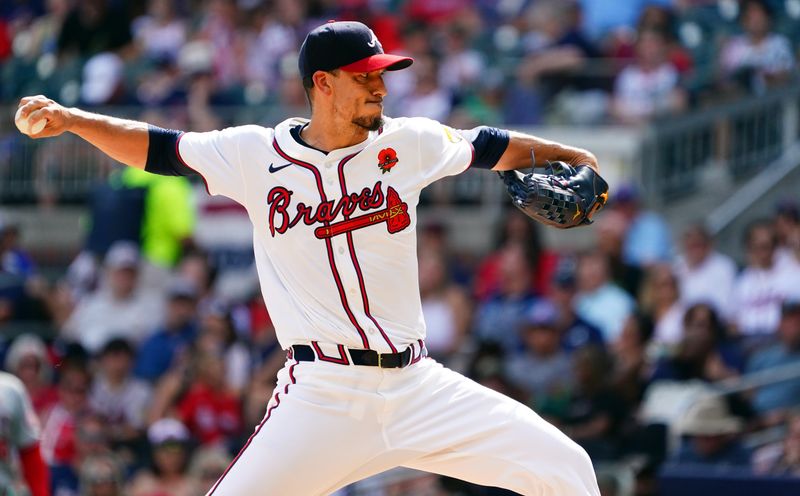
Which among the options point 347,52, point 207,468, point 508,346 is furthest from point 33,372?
point 347,52

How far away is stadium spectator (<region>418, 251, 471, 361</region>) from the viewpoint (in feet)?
35.5

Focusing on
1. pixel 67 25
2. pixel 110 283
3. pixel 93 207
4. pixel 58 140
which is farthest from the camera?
pixel 67 25

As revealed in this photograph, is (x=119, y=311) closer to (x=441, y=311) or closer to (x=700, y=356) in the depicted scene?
(x=441, y=311)

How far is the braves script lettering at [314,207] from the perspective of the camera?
543cm

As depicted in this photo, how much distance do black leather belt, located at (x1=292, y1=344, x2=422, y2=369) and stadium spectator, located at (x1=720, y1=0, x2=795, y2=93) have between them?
7851 millimetres

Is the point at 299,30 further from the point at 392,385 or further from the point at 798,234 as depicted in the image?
the point at 392,385

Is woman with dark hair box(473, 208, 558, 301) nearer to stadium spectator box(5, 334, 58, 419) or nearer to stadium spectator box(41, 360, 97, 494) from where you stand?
stadium spectator box(41, 360, 97, 494)

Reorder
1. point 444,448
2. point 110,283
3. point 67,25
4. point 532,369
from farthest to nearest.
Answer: point 67,25, point 110,283, point 532,369, point 444,448

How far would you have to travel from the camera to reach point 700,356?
31.9ft

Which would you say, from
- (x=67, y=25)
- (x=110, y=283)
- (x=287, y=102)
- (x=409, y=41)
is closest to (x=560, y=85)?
(x=409, y=41)

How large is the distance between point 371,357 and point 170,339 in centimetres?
635

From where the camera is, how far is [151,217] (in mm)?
12734

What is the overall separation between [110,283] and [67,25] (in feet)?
17.8

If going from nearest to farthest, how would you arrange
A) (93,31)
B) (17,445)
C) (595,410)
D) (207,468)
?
1. (17,445)
2. (595,410)
3. (207,468)
4. (93,31)
